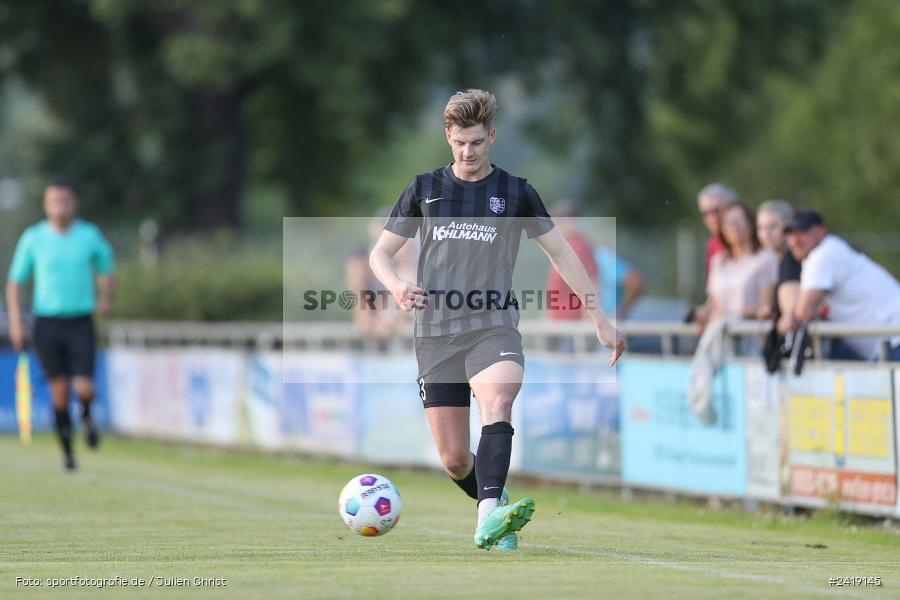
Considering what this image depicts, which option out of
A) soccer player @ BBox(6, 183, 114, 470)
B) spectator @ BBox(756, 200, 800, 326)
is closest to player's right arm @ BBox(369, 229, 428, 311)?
spectator @ BBox(756, 200, 800, 326)

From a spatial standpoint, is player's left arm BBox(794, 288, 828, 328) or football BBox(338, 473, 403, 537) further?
player's left arm BBox(794, 288, 828, 328)

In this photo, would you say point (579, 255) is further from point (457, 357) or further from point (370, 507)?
point (457, 357)

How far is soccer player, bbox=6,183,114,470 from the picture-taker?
1534 centimetres

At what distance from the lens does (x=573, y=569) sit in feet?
25.0

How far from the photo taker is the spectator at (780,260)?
38.4 feet

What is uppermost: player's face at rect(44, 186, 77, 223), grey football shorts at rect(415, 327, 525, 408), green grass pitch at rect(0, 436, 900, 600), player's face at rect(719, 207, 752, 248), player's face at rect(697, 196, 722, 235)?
player's face at rect(44, 186, 77, 223)

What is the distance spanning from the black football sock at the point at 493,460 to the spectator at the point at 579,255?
6742mm

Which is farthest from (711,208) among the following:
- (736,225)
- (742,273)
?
(742,273)

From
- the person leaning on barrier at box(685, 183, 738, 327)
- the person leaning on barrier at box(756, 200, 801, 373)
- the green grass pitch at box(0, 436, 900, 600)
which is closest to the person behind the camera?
the green grass pitch at box(0, 436, 900, 600)

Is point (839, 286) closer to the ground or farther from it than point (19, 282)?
closer to the ground

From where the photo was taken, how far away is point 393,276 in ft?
27.2

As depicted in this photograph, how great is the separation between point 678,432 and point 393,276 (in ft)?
16.9

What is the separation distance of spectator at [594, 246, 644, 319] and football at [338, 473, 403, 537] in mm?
7195

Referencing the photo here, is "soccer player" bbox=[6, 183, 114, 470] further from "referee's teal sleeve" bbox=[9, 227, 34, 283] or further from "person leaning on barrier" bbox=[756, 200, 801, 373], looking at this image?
"person leaning on barrier" bbox=[756, 200, 801, 373]
